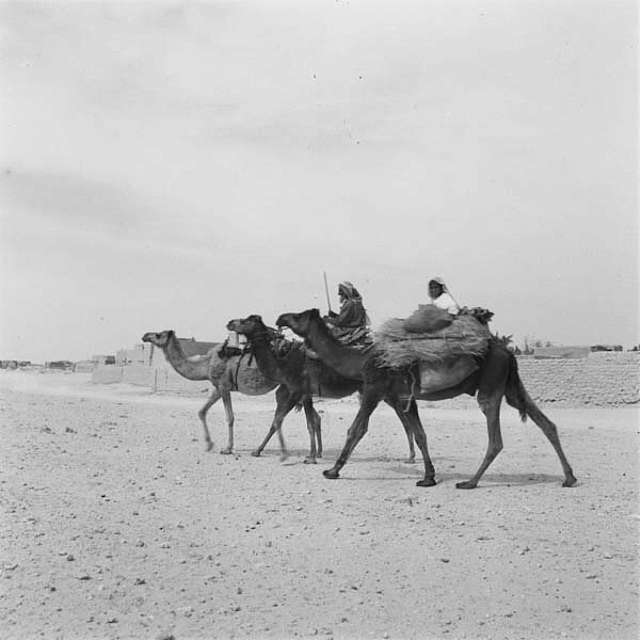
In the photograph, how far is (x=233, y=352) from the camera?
41.0 ft

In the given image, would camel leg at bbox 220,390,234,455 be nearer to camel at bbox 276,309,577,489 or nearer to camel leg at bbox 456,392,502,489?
camel at bbox 276,309,577,489

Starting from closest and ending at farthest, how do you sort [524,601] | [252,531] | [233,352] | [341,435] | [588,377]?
[524,601], [252,531], [233,352], [341,435], [588,377]

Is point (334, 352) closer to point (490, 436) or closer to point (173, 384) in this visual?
point (490, 436)

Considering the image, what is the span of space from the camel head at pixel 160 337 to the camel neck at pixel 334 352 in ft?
13.1

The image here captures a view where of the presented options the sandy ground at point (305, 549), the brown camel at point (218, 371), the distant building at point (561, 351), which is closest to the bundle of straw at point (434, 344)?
the sandy ground at point (305, 549)

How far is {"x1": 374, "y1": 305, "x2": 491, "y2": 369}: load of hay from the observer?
8.91 metres

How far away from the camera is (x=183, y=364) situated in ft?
42.3

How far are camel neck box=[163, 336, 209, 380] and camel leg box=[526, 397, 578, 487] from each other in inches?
228

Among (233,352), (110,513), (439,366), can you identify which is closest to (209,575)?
(110,513)

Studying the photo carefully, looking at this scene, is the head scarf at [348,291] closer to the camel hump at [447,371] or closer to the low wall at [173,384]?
the camel hump at [447,371]

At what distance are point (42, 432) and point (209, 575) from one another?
27.3ft

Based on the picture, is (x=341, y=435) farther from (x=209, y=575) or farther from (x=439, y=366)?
(x=209, y=575)

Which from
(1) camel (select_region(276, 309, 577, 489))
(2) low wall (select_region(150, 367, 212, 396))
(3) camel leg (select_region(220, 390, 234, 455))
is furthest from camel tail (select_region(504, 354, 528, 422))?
(2) low wall (select_region(150, 367, 212, 396))

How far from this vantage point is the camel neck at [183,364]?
42.0 ft
